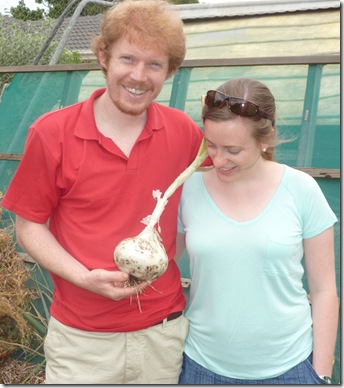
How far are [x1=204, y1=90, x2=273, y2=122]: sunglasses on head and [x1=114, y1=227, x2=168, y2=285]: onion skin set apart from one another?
47 centimetres

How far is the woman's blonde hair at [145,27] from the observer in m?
1.79

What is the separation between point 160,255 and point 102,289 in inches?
8.7

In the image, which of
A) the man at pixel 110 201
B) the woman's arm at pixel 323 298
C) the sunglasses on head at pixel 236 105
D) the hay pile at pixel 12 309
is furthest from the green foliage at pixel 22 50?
the woman's arm at pixel 323 298

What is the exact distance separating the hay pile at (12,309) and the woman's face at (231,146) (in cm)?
218

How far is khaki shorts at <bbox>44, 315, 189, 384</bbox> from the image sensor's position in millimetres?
1908

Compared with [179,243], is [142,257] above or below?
below

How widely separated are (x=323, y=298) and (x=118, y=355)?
737 millimetres

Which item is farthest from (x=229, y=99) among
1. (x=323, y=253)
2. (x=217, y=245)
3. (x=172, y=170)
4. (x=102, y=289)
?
(x=102, y=289)

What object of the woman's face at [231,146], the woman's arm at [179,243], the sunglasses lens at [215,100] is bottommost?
the woman's arm at [179,243]

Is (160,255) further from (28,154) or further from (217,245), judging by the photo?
(28,154)

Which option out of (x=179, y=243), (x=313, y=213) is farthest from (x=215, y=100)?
(x=179, y=243)

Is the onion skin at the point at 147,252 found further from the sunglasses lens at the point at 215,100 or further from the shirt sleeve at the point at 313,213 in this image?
the shirt sleeve at the point at 313,213

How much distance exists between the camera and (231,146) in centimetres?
172

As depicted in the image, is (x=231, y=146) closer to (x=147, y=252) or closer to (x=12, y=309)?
(x=147, y=252)
